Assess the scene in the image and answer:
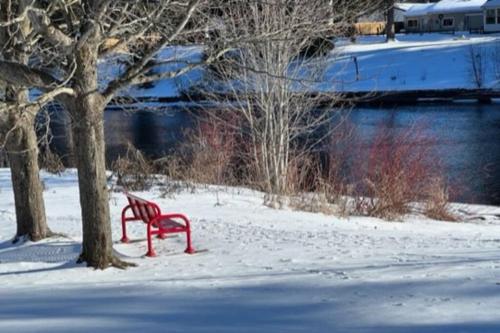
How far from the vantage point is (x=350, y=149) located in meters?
22.3

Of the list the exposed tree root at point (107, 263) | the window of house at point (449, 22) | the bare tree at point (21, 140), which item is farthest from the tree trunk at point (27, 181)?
the window of house at point (449, 22)

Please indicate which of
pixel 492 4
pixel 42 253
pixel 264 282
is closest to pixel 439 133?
pixel 42 253

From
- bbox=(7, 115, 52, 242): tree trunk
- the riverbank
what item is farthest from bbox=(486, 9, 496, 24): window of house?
bbox=(7, 115, 52, 242): tree trunk

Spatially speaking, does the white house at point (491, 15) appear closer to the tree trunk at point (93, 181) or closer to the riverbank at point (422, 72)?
the riverbank at point (422, 72)

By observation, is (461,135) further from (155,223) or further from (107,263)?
(107,263)

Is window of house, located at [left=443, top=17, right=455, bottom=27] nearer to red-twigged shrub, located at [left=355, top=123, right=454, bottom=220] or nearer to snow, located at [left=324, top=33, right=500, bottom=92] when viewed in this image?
snow, located at [left=324, top=33, right=500, bottom=92]

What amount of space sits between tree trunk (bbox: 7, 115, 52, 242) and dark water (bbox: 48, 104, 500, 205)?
7282 mm

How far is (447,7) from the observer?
76.8m

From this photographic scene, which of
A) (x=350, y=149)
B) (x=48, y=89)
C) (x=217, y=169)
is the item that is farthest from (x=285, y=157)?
(x=48, y=89)

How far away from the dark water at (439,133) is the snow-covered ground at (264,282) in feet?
23.8

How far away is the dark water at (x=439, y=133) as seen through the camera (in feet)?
69.6

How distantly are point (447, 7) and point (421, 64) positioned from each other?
A: 24.2 metres

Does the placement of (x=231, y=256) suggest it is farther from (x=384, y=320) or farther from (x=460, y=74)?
(x=460, y=74)

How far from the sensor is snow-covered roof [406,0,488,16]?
75.1 metres
